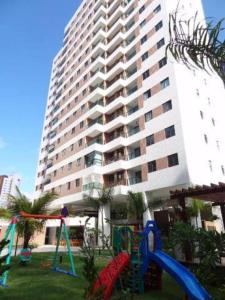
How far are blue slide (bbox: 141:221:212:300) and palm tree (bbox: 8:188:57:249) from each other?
971 cm

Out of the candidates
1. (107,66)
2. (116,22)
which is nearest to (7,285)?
(107,66)

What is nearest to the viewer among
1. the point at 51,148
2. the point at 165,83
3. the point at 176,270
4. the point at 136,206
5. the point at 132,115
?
the point at 176,270

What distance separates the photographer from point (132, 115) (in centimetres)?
3009

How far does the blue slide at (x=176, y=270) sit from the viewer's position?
5324mm

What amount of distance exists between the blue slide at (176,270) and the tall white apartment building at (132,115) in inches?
559

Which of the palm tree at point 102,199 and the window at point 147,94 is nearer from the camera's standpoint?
the palm tree at point 102,199

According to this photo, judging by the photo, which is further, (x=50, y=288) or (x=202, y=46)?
(x=50, y=288)

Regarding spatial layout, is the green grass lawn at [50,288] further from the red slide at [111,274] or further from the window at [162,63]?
the window at [162,63]

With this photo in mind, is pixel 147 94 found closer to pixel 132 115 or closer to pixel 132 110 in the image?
pixel 132 115

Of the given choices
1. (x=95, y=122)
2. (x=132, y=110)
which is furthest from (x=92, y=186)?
(x=132, y=110)

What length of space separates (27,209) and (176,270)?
1159 cm

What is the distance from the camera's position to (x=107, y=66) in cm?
3812

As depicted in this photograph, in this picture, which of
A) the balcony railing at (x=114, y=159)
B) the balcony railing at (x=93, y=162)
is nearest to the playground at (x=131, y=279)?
the balcony railing at (x=114, y=159)

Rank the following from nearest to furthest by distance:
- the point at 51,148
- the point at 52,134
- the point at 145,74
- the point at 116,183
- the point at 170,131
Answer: the point at 170,131 < the point at 116,183 < the point at 145,74 < the point at 51,148 < the point at 52,134
